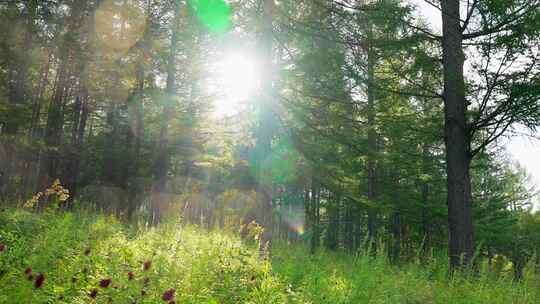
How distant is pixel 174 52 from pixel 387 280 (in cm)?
1601

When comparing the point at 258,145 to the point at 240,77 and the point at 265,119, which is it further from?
the point at 240,77

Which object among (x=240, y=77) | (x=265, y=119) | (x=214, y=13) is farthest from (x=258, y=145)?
(x=214, y=13)

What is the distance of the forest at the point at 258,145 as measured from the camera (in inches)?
173

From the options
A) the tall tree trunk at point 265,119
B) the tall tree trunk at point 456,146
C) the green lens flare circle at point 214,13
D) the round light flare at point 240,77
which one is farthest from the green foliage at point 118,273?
the green lens flare circle at point 214,13

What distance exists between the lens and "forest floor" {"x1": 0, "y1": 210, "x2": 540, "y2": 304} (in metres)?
2.98

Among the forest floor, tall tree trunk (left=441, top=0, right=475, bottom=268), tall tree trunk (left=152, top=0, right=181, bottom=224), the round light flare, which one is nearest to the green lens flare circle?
the round light flare

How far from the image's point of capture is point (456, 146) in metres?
7.89

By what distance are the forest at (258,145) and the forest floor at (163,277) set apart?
0.03 meters

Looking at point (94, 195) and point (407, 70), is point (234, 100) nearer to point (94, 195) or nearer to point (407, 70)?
point (407, 70)

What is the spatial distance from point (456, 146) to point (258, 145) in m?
5.65

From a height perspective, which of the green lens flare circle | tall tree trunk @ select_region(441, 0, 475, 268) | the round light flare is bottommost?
tall tree trunk @ select_region(441, 0, 475, 268)

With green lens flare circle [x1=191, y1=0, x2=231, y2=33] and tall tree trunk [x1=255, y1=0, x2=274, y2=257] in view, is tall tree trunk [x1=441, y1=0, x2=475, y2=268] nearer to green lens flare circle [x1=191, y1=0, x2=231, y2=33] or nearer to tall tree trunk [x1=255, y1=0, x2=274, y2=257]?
tall tree trunk [x1=255, y1=0, x2=274, y2=257]

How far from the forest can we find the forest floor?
3cm

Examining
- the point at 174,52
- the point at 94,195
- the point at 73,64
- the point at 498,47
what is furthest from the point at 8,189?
the point at 498,47
